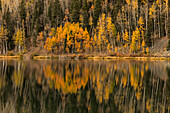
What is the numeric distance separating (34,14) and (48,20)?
13373 millimetres

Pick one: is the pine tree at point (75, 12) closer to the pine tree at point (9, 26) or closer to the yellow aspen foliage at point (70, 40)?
the yellow aspen foliage at point (70, 40)

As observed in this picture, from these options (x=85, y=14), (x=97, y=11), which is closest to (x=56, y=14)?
(x=85, y=14)

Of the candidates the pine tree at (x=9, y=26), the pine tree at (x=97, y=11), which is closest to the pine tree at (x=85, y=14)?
the pine tree at (x=97, y=11)

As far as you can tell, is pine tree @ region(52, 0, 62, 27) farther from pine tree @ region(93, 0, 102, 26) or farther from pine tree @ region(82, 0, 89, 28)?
pine tree @ region(93, 0, 102, 26)

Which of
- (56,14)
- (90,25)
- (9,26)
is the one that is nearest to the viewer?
(90,25)

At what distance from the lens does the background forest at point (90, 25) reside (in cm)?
7800

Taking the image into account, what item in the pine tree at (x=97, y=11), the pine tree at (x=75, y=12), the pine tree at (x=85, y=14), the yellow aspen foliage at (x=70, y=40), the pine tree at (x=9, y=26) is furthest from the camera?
the pine tree at (x=9, y=26)

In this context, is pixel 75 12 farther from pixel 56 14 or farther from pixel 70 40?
pixel 70 40

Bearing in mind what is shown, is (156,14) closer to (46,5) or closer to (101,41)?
(101,41)

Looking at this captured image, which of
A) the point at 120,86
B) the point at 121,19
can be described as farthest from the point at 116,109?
the point at 121,19

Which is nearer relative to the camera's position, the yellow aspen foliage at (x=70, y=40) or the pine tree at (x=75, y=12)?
the yellow aspen foliage at (x=70, y=40)

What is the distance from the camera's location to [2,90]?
15.9 meters

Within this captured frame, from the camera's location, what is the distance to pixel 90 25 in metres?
99.9

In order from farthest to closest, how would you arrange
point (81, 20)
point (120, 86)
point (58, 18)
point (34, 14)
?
point (34, 14)
point (58, 18)
point (81, 20)
point (120, 86)
